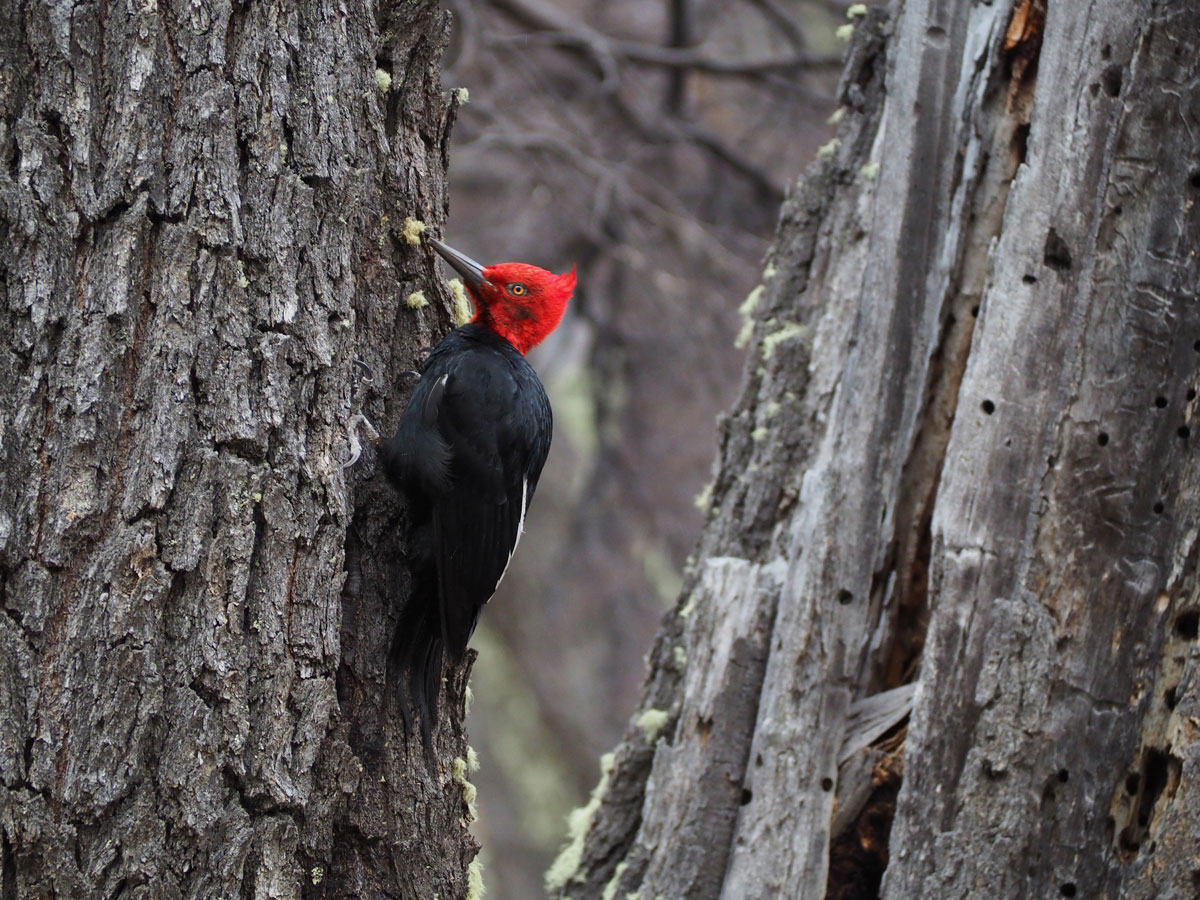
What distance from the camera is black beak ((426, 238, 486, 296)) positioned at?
251cm

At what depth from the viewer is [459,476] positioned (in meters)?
2.59

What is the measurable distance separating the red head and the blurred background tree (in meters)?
2.00

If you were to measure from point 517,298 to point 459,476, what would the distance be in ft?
2.38

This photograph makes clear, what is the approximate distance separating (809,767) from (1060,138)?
168cm

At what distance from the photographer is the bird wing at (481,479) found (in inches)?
94.7

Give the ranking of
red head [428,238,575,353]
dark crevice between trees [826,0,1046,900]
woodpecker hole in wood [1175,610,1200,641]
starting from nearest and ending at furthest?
1. woodpecker hole in wood [1175,610,1200,641]
2. dark crevice between trees [826,0,1046,900]
3. red head [428,238,575,353]

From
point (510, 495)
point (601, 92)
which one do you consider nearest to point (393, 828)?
point (510, 495)

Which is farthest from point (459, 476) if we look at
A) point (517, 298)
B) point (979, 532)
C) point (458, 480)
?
point (979, 532)

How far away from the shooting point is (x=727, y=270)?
563 cm

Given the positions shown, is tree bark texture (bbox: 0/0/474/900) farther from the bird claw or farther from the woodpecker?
the woodpecker

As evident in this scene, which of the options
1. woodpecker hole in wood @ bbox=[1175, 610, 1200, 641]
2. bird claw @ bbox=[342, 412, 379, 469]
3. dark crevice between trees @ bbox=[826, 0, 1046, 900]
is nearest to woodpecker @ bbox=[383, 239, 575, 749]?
bird claw @ bbox=[342, 412, 379, 469]

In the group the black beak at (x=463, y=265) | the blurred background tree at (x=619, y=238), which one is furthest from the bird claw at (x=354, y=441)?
the blurred background tree at (x=619, y=238)

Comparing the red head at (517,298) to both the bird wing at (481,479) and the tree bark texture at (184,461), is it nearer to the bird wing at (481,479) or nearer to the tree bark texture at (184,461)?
the bird wing at (481,479)

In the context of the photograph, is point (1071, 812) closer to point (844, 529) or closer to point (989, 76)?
point (844, 529)
